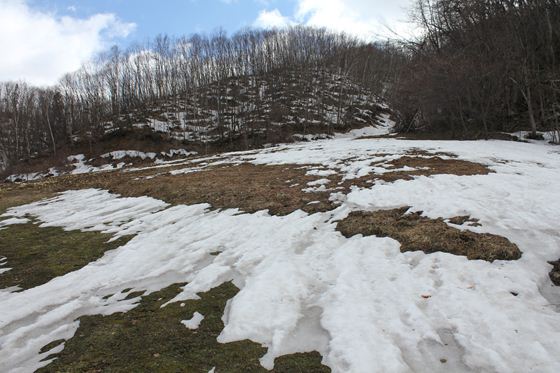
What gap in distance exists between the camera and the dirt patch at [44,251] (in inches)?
295

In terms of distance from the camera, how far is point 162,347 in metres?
4.58

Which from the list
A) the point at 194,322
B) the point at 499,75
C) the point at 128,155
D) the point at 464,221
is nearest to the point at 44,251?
the point at 194,322

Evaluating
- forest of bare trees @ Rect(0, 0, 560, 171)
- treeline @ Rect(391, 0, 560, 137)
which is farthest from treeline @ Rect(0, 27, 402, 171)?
treeline @ Rect(391, 0, 560, 137)

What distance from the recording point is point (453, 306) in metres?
4.84

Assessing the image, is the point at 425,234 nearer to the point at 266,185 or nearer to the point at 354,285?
the point at 354,285

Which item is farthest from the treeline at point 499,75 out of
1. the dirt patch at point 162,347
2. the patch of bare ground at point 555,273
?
the dirt patch at point 162,347

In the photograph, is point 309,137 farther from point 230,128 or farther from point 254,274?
point 254,274

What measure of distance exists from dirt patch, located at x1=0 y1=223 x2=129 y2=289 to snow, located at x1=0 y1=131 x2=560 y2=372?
1.65 feet

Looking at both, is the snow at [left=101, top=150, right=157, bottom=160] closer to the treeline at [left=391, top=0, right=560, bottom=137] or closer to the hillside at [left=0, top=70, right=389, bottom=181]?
the hillside at [left=0, top=70, right=389, bottom=181]

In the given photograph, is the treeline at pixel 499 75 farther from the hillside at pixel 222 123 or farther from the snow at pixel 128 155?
the snow at pixel 128 155

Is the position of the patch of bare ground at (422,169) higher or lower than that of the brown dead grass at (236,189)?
higher

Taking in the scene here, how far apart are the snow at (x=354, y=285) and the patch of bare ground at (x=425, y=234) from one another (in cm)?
23

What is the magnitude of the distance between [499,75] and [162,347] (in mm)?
24795

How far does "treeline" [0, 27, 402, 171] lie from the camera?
222 ft
